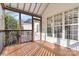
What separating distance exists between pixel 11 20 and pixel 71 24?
5.12 feet

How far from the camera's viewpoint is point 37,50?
10.3ft

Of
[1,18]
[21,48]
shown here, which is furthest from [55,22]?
[1,18]

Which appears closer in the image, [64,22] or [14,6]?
[14,6]

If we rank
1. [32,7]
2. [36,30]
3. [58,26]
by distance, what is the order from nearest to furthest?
[32,7] < [36,30] < [58,26]

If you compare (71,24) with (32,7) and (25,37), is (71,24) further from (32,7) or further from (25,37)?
(25,37)

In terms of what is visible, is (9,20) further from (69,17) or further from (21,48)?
(69,17)

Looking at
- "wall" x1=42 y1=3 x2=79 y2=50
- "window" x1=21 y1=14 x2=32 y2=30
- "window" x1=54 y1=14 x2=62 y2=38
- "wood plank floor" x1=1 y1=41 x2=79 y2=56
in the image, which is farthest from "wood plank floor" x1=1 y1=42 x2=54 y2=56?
"window" x1=54 y1=14 x2=62 y2=38

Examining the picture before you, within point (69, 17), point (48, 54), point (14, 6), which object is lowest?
point (48, 54)

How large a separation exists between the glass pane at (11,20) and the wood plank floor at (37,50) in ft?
1.64

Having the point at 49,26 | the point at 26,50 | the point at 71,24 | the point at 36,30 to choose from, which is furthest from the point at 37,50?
the point at 71,24

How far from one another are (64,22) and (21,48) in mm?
1341

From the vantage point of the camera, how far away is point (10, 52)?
10.2ft

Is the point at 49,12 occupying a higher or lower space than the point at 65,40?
higher

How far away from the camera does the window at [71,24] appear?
326 cm
